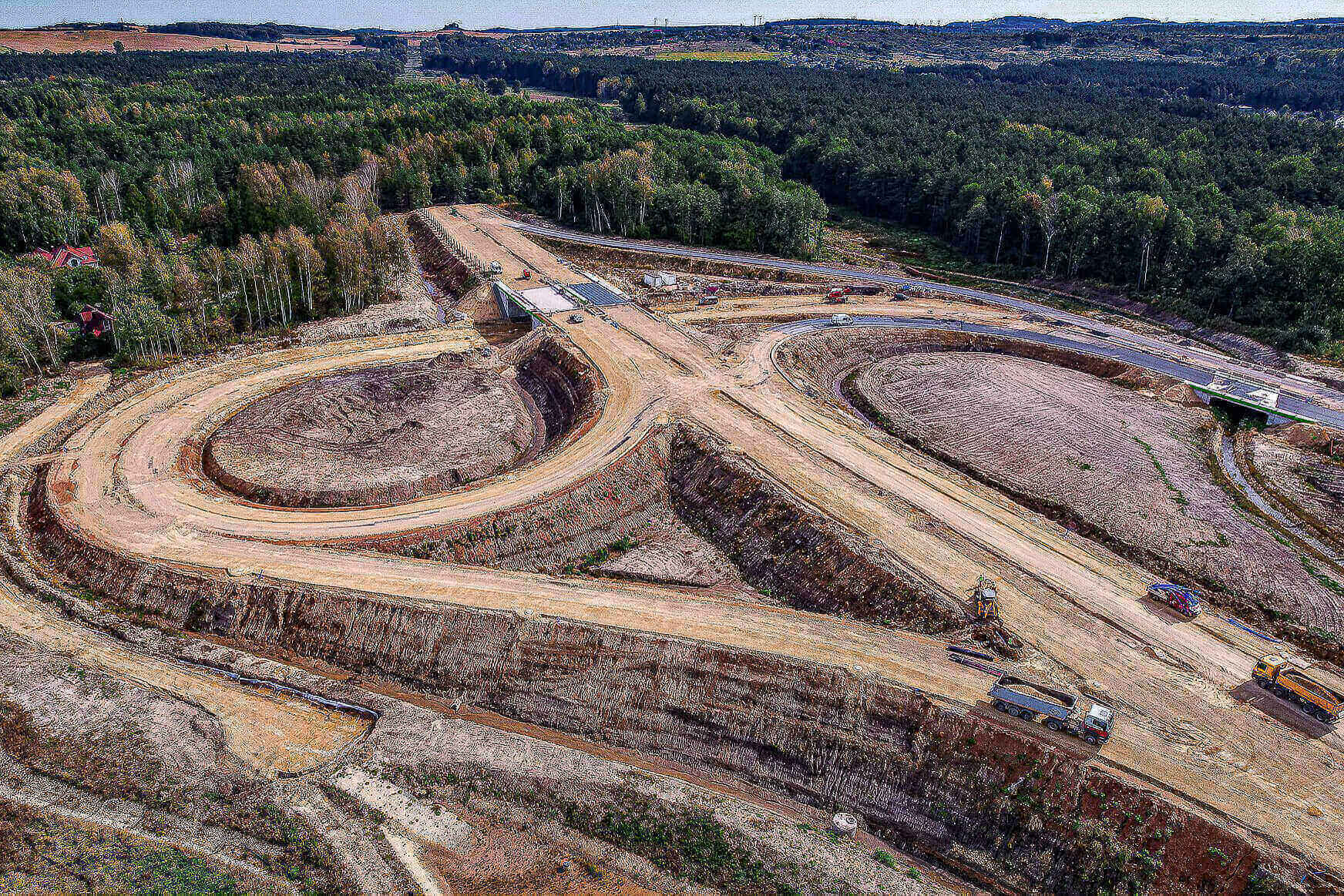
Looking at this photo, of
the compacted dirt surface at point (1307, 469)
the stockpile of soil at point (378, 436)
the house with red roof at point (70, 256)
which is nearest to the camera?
the compacted dirt surface at point (1307, 469)

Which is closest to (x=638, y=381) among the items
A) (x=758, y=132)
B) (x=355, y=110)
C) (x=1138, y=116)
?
(x=758, y=132)

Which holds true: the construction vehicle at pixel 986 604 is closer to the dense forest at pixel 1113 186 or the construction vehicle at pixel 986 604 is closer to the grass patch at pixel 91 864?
the grass patch at pixel 91 864

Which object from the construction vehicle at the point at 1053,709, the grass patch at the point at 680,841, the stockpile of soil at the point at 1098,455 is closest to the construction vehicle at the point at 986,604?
the construction vehicle at the point at 1053,709

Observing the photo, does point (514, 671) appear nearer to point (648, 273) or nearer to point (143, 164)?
point (648, 273)

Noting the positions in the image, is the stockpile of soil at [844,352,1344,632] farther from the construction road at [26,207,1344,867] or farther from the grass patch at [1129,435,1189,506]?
the construction road at [26,207,1344,867]

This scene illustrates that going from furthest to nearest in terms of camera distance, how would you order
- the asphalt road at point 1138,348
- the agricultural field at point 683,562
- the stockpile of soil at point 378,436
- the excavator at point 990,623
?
1. the asphalt road at point 1138,348
2. the stockpile of soil at point 378,436
3. the excavator at point 990,623
4. the agricultural field at point 683,562

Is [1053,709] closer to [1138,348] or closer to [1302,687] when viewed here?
[1302,687]
